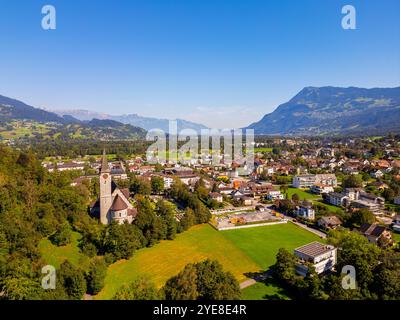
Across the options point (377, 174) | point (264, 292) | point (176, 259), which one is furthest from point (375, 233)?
point (377, 174)

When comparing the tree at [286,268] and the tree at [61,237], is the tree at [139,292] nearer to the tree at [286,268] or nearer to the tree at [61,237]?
the tree at [286,268]

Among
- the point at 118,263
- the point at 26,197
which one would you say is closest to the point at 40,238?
the point at 26,197

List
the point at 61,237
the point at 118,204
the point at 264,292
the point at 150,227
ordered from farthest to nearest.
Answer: the point at 118,204 → the point at 150,227 → the point at 61,237 → the point at 264,292

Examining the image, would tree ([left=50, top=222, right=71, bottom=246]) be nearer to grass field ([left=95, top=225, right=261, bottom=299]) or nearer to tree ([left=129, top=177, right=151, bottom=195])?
grass field ([left=95, top=225, right=261, bottom=299])

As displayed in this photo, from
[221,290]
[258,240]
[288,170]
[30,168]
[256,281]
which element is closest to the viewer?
[221,290]

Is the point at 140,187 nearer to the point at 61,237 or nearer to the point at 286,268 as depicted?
the point at 61,237
